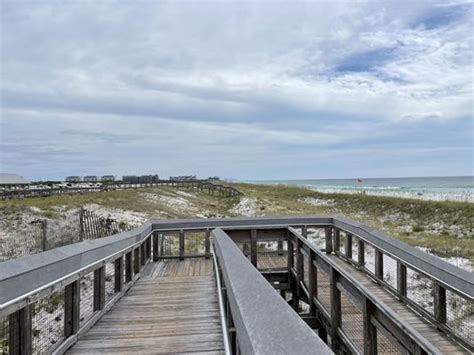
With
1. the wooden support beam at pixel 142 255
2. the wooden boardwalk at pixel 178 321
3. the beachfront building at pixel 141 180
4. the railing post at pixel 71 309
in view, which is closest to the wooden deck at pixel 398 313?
the wooden boardwalk at pixel 178 321

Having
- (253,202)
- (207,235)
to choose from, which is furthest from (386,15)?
(253,202)

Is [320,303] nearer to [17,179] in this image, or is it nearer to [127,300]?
[127,300]

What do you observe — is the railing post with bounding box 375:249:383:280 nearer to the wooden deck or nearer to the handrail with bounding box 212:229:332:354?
the wooden deck

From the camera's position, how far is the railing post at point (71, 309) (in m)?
3.52

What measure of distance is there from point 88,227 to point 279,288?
8.13 meters

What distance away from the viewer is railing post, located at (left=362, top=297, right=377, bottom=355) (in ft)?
10.9

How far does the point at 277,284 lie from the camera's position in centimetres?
737

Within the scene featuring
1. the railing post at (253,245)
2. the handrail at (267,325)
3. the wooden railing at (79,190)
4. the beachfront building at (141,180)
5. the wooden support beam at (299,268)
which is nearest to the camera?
the handrail at (267,325)

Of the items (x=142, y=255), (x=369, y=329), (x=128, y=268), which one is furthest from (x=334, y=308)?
(x=142, y=255)

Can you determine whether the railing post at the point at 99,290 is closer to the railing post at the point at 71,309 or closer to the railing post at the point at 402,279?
the railing post at the point at 71,309

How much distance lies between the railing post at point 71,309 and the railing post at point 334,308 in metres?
2.73

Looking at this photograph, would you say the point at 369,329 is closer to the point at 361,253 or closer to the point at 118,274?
the point at 118,274

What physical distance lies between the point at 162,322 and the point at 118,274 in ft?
4.29

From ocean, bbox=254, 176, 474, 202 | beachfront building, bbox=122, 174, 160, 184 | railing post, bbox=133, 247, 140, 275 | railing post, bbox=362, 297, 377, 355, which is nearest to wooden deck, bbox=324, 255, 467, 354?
railing post, bbox=362, 297, 377, 355
